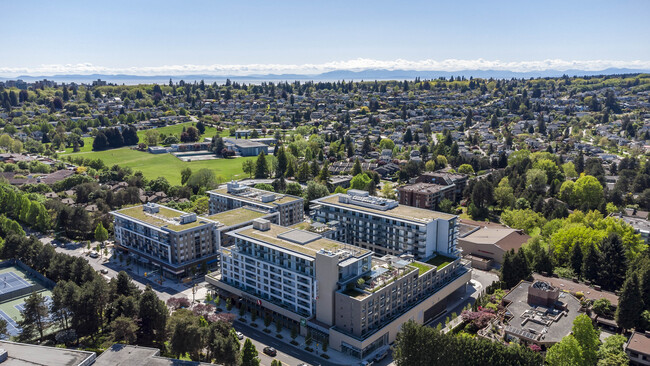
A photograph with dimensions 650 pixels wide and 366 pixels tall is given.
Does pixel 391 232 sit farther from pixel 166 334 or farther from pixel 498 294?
pixel 166 334

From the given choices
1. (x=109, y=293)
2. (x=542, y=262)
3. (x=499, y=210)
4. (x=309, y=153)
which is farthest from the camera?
(x=309, y=153)

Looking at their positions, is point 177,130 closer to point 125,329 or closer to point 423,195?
point 423,195

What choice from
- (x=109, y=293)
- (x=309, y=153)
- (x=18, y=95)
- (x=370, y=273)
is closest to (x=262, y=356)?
(x=370, y=273)

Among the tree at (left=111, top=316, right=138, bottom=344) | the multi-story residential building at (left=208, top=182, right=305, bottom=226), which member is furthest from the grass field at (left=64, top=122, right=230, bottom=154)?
the tree at (left=111, top=316, right=138, bottom=344)

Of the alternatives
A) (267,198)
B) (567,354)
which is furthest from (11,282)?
(567,354)

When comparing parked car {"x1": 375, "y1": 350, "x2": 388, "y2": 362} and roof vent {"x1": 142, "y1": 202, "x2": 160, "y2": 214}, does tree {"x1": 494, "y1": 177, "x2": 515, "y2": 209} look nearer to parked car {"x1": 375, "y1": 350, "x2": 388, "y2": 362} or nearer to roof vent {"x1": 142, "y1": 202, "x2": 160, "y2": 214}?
parked car {"x1": 375, "y1": 350, "x2": 388, "y2": 362}

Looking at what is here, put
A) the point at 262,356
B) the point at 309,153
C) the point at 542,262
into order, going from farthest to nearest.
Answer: the point at 309,153
the point at 542,262
the point at 262,356
